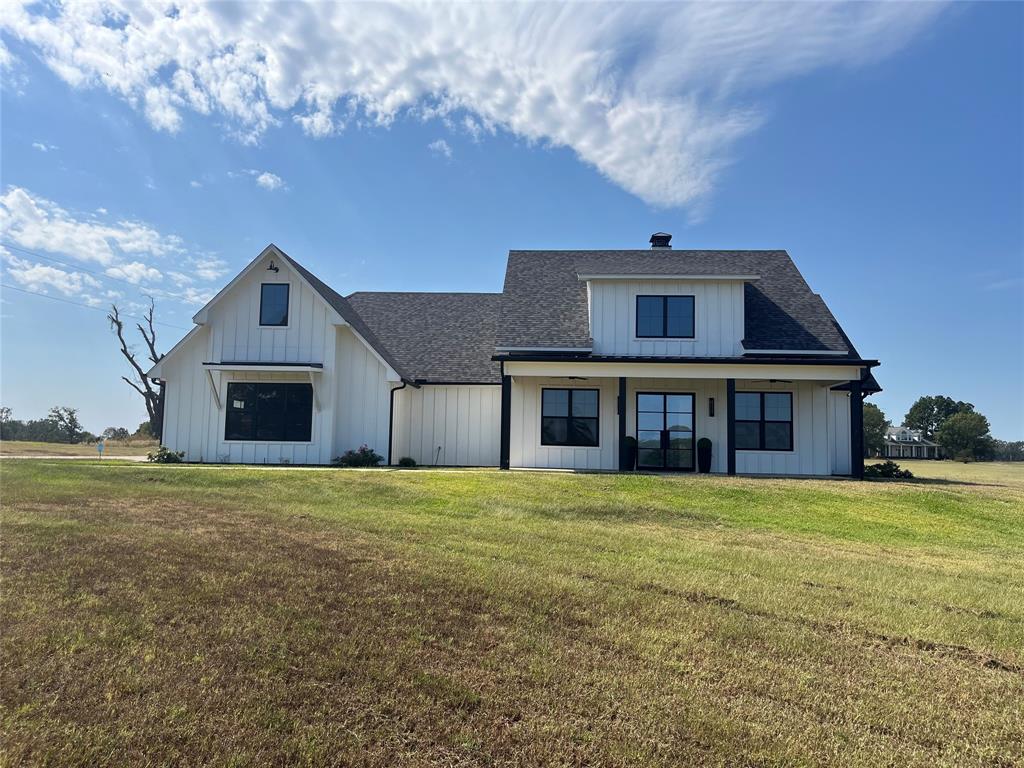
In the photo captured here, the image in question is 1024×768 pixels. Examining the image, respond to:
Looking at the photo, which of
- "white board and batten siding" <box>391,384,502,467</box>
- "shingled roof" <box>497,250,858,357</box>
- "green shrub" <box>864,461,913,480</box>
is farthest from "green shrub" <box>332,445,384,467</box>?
"green shrub" <box>864,461,913,480</box>

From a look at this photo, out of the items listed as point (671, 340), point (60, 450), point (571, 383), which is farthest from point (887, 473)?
point (60, 450)

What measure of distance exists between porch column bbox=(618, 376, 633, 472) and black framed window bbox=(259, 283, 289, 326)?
10.1 m

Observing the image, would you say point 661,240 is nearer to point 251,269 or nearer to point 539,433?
point 539,433

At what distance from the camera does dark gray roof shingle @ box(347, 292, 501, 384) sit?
21016 millimetres

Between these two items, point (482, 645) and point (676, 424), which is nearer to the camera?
point (482, 645)

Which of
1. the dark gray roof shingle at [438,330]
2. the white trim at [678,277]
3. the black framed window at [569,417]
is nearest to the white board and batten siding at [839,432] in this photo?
the white trim at [678,277]

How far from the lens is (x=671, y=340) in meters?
18.5

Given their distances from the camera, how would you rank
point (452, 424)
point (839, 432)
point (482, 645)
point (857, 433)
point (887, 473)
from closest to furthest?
point (482, 645)
point (857, 433)
point (887, 473)
point (839, 432)
point (452, 424)

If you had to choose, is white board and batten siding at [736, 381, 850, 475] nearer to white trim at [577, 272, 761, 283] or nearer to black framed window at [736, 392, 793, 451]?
black framed window at [736, 392, 793, 451]

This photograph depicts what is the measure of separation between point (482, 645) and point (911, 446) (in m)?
79.0

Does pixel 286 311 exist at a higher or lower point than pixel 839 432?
higher

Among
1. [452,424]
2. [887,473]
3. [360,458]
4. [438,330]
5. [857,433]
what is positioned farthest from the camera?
[438,330]

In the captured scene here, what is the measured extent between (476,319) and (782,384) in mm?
11098

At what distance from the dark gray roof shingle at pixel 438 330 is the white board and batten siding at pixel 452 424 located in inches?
17.1
